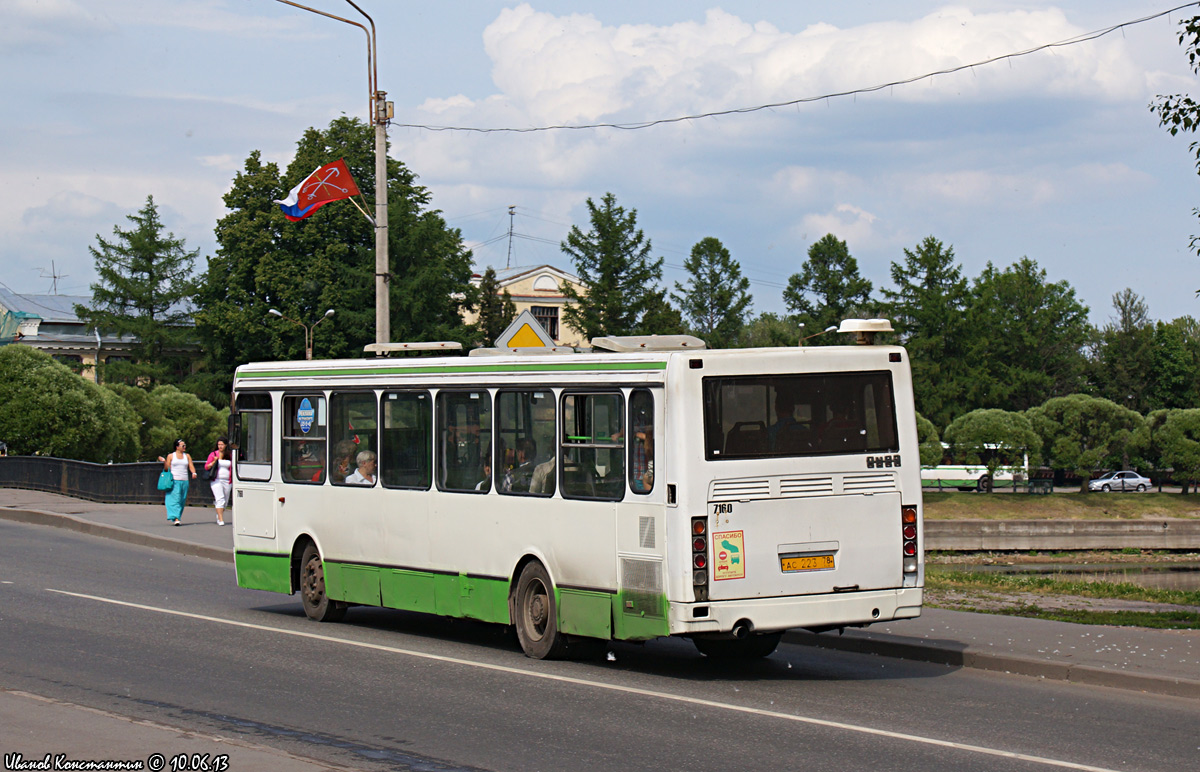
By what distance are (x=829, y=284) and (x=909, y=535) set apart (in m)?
100.0

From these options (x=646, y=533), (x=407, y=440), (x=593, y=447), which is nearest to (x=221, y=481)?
(x=407, y=440)

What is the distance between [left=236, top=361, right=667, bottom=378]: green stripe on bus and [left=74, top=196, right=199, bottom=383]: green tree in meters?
80.6

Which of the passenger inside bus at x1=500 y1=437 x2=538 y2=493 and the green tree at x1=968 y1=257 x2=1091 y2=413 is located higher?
the green tree at x1=968 y1=257 x2=1091 y2=413

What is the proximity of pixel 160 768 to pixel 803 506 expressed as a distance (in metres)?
5.85

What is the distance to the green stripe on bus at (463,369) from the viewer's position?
460 inches

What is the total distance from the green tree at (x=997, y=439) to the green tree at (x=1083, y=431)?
3.16ft

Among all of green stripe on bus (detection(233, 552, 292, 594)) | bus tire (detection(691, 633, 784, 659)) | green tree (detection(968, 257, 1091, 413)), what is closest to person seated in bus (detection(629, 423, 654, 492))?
bus tire (detection(691, 633, 784, 659))

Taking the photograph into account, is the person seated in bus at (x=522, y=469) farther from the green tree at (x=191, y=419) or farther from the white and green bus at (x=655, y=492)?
the green tree at (x=191, y=419)

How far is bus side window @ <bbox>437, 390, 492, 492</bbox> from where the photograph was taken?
13359 mm

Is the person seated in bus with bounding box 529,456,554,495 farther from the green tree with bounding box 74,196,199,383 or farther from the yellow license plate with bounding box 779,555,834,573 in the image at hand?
the green tree with bounding box 74,196,199,383

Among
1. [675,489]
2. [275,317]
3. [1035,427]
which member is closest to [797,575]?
[675,489]

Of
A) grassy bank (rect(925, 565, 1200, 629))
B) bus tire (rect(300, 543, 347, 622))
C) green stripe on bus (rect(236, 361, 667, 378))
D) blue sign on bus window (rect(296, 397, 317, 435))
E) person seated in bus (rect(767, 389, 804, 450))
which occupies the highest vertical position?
green stripe on bus (rect(236, 361, 667, 378))

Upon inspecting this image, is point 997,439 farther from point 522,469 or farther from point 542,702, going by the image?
point 542,702

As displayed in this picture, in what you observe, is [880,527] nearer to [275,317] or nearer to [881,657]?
[881,657]
